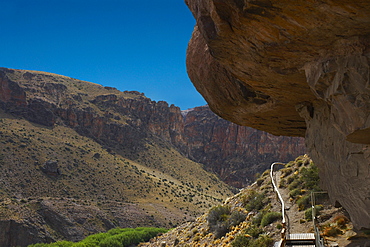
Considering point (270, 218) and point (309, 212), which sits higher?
point (309, 212)

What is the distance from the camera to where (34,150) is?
84688mm

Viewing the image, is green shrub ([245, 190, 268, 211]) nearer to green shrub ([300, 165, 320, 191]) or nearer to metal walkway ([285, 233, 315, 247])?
green shrub ([300, 165, 320, 191])

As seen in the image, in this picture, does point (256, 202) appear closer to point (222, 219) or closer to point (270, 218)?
point (222, 219)

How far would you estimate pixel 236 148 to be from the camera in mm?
174625

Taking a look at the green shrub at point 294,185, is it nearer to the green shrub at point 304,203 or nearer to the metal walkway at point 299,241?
the green shrub at point 304,203

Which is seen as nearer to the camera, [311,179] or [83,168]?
[311,179]

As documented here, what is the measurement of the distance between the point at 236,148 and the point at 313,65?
554 feet

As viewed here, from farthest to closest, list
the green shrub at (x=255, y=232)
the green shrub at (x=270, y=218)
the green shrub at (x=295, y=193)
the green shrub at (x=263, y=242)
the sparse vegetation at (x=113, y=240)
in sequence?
the sparse vegetation at (x=113, y=240)
the green shrub at (x=295, y=193)
the green shrub at (x=270, y=218)
the green shrub at (x=255, y=232)
the green shrub at (x=263, y=242)

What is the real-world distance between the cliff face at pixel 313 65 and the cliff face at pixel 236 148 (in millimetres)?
138392

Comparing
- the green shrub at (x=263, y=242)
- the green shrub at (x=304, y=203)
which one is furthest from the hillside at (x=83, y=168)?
the green shrub at (x=304, y=203)

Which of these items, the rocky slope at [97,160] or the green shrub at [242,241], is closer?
the green shrub at [242,241]

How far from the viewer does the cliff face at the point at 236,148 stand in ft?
516

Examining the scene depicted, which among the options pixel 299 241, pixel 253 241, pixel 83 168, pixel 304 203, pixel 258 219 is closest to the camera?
pixel 299 241

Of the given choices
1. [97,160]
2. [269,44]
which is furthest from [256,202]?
[97,160]
